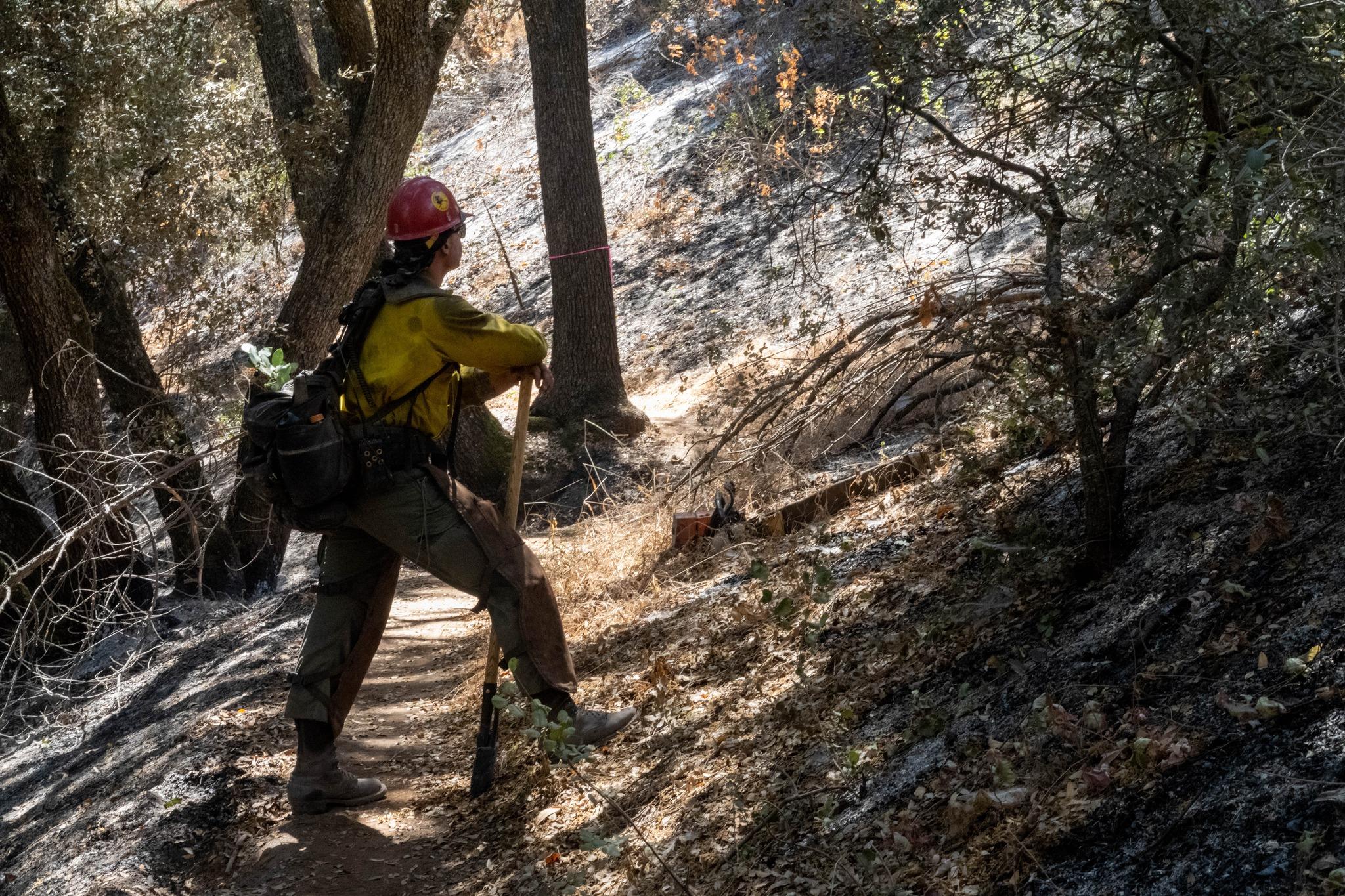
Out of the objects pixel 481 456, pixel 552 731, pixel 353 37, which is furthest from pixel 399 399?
pixel 353 37

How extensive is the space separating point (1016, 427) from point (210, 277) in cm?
1591

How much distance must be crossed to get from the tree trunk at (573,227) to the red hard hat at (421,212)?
5.63 m

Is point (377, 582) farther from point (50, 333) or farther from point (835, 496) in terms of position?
point (50, 333)

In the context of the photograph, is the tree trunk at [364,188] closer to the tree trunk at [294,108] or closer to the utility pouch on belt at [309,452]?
the tree trunk at [294,108]

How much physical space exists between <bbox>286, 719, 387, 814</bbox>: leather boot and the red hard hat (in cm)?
199

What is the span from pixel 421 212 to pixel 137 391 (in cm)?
472

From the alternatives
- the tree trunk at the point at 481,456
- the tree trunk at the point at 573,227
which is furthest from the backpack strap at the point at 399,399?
the tree trunk at the point at 573,227

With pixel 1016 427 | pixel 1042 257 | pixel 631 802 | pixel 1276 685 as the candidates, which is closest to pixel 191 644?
pixel 631 802

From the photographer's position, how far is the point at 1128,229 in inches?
139

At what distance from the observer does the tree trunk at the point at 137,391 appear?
7.75 m

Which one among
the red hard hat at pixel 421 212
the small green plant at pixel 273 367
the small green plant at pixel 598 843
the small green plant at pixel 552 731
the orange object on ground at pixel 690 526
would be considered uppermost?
the red hard hat at pixel 421 212

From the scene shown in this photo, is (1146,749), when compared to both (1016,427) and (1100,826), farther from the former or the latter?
(1016,427)

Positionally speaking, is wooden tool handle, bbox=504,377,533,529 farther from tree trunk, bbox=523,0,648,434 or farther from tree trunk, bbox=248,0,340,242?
tree trunk, bbox=523,0,648,434

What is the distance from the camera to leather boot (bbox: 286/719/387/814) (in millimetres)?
4602
